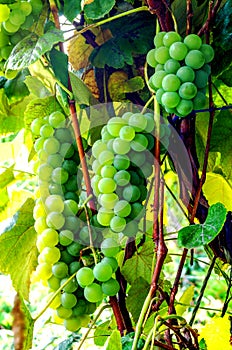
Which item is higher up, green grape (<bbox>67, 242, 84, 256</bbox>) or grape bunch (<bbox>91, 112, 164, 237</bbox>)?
grape bunch (<bbox>91, 112, 164, 237</bbox>)

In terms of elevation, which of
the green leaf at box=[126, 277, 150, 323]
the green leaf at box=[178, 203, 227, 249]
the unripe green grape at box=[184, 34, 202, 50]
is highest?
the unripe green grape at box=[184, 34, 202, 50]

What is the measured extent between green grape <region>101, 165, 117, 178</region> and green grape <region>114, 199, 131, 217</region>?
3 centimetres

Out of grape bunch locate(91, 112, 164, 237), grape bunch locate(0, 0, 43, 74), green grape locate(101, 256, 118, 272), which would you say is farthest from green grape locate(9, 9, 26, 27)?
green grape locate(101, 256, 118, 272)

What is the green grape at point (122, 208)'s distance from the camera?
41 centimetres

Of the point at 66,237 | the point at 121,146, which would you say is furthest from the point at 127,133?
the point at 66,237

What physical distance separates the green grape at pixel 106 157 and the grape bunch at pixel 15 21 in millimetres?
150

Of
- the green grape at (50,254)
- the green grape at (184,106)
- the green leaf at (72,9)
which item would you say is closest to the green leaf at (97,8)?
the green leaf at (72,9)

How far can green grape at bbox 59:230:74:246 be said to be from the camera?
456 millimetres

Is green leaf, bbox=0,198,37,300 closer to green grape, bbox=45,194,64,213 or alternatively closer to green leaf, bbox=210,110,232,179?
green grape, bbox=45,194,64,213

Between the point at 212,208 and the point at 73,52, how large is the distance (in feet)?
0.85

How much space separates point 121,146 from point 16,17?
0.53 ft

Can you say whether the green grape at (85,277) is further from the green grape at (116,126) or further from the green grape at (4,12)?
the green grape at (4,12)

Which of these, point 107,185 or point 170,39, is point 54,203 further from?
point 170,39

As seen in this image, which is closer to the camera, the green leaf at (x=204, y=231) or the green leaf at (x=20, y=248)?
the green leaf at (x=204, y=231)
